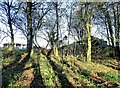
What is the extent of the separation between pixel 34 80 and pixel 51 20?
73.3ft

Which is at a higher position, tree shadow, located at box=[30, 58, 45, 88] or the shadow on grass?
the shadow on grass

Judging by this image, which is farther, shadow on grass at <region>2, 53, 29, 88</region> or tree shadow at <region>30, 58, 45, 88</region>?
shadow on grass at <region>2, 53, 29, 88</region>

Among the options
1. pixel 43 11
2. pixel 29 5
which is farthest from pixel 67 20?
pixel 29 5

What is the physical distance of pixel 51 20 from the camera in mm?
36906

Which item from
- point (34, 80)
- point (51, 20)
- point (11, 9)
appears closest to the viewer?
point (34, 80)

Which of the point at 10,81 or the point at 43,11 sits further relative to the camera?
the point at 43,11

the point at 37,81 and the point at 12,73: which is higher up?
the point at 12,73

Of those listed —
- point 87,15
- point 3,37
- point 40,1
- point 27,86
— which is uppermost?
point 40,1

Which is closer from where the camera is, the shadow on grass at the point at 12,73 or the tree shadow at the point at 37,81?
the tree shadow at the point at 37,81

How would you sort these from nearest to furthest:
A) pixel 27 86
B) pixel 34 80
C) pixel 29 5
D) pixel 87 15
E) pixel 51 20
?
pixel 27 86 → pixel 34 80 → pixel 29 5 → pixel 87 15 → pixel 51 20

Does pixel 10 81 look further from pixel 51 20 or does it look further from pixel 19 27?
pixel 51 20

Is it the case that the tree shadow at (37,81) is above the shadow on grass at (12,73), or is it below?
below

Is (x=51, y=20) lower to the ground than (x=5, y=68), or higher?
higher

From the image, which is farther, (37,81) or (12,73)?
(12,73)
